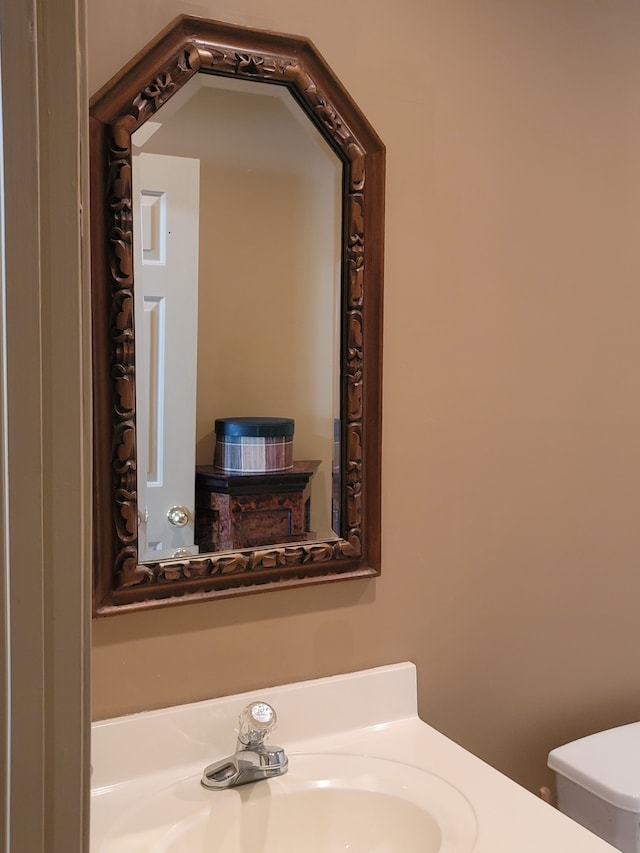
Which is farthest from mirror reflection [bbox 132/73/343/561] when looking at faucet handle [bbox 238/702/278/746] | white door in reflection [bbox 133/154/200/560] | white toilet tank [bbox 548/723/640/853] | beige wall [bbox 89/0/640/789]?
white toilet tank [bbox 548/723/640/853]

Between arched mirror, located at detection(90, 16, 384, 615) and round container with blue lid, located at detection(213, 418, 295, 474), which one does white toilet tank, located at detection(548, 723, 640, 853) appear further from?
round container with blue lid, located at detection(213, 418, 295, 474)

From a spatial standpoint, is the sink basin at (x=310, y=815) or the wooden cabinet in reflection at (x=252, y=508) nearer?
the sink basin at (x=310, y=815)

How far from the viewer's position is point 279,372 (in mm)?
1125

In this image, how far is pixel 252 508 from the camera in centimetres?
111

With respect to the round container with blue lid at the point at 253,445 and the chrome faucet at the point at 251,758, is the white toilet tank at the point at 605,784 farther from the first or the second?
the round container with blue lid at the point at 253,445

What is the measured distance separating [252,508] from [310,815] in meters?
0.42

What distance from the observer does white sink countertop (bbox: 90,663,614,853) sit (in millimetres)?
917

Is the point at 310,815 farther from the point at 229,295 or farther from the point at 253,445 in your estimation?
the point at 229,295

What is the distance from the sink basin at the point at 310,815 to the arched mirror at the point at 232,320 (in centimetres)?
26

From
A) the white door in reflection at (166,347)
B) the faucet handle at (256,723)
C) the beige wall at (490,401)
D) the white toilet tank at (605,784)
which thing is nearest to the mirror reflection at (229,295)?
the white door in reflection at (166,347)

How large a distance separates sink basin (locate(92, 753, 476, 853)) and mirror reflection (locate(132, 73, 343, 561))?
1.05ft

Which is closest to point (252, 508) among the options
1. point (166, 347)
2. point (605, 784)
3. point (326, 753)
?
point (166, 347)

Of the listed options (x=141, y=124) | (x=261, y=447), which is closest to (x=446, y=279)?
(x=261, y=447)

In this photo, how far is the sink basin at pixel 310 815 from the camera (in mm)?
949
